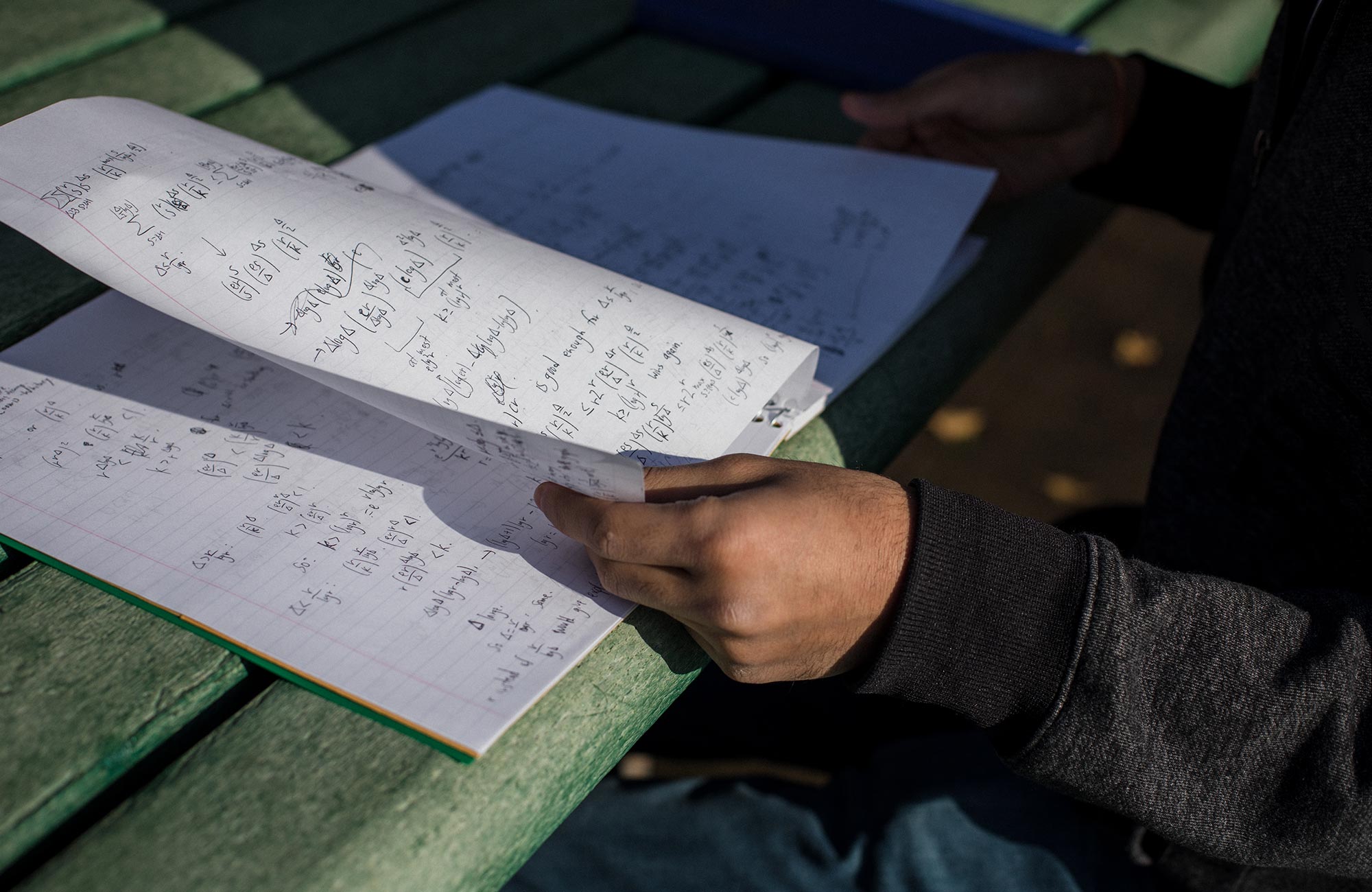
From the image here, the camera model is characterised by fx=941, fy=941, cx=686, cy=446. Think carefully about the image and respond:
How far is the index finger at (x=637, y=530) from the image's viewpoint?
2.02 ft

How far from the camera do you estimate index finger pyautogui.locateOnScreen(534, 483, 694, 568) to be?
0.62m

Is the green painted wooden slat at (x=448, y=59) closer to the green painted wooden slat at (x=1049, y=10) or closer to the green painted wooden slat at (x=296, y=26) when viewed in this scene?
the green painted wooden slat at (x=296, y=26)

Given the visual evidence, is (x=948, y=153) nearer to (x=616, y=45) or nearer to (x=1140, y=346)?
(x=616, y=45)

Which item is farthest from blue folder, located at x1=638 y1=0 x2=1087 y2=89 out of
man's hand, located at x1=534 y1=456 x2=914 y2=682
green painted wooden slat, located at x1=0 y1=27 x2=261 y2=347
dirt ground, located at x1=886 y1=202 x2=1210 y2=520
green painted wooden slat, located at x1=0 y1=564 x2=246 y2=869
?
dirt ground, located at x1=886 y1=202 x2=1210 y2=520

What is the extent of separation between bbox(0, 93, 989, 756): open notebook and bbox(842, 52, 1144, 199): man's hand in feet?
1.73

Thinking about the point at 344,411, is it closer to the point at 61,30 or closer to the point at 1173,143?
the point at 61,30

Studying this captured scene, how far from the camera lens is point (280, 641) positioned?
1.95ft

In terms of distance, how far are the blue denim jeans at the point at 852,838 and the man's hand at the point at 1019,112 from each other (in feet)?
2.33

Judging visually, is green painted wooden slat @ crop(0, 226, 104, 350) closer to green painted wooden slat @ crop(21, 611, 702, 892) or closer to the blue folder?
green painted wooden slat @ crop(21, 611, 702, 892)

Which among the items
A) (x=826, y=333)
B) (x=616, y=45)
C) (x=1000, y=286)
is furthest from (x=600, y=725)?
(x=616, y=45)

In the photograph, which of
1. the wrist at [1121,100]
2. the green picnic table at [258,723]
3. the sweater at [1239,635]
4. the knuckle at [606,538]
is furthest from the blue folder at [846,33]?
the knuckle at [606,538]

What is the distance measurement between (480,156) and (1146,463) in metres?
2.06

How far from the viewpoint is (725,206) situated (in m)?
1.07

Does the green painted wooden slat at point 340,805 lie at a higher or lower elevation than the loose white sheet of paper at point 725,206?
lower
